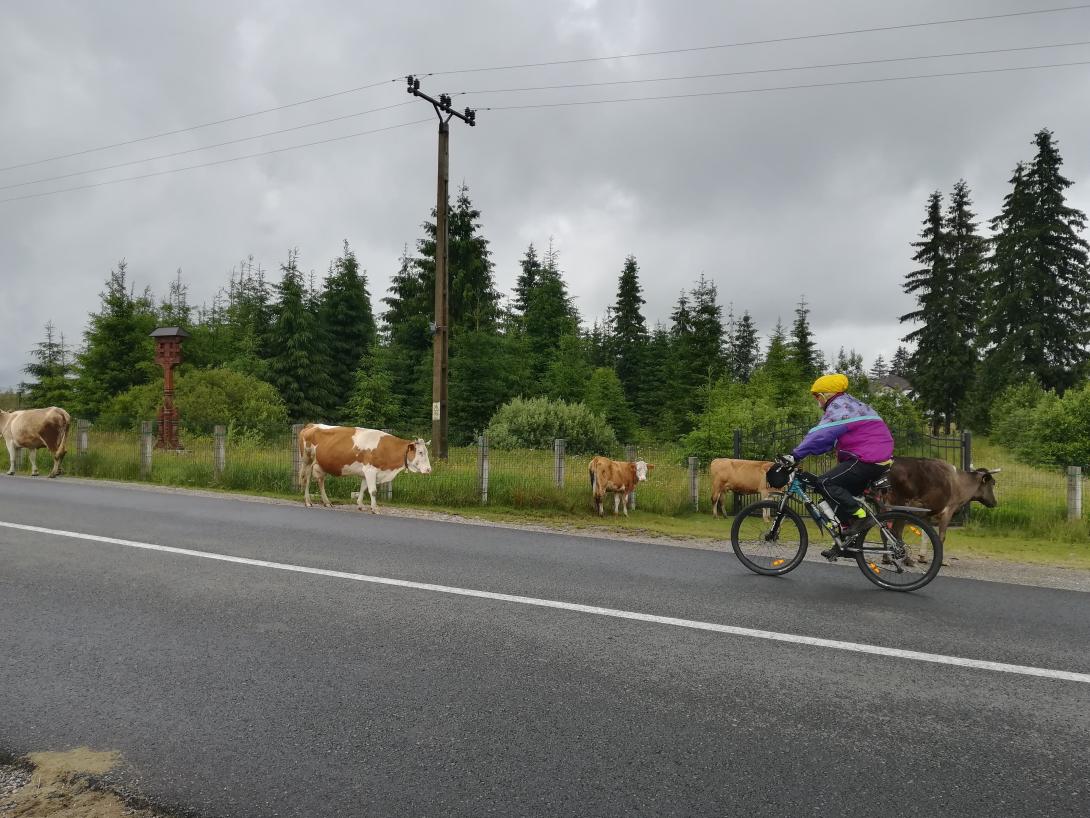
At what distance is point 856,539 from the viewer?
670cm

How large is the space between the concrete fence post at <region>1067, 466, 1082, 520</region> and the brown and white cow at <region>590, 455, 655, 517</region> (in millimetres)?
7671

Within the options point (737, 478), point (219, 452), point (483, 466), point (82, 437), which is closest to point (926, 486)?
point (737, 478)

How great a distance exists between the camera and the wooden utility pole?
17781 mm

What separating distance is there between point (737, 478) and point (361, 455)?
7.58 m

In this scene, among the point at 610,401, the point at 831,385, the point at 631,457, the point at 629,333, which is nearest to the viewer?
the point at 831,385

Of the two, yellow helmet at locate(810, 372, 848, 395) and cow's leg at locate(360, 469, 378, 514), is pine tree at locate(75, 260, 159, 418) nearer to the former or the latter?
cow's leg at locate(360, 469, 378, 514)

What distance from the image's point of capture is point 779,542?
7.22 meters

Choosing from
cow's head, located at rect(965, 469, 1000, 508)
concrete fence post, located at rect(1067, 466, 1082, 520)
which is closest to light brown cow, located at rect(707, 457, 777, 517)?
cow's head, located at rect(965, 469, 1000, 508)

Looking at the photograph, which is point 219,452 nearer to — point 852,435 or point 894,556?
point 852,435

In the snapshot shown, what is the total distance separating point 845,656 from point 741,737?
1.60m

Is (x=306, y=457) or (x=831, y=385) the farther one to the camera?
(x=306, y=457)

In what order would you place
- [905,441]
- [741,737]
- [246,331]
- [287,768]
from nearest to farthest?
[287,768], [741,737], [905,441], [246,331]

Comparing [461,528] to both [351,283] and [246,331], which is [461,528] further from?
[246,331]

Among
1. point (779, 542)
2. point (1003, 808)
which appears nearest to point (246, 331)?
point (779, 542)
